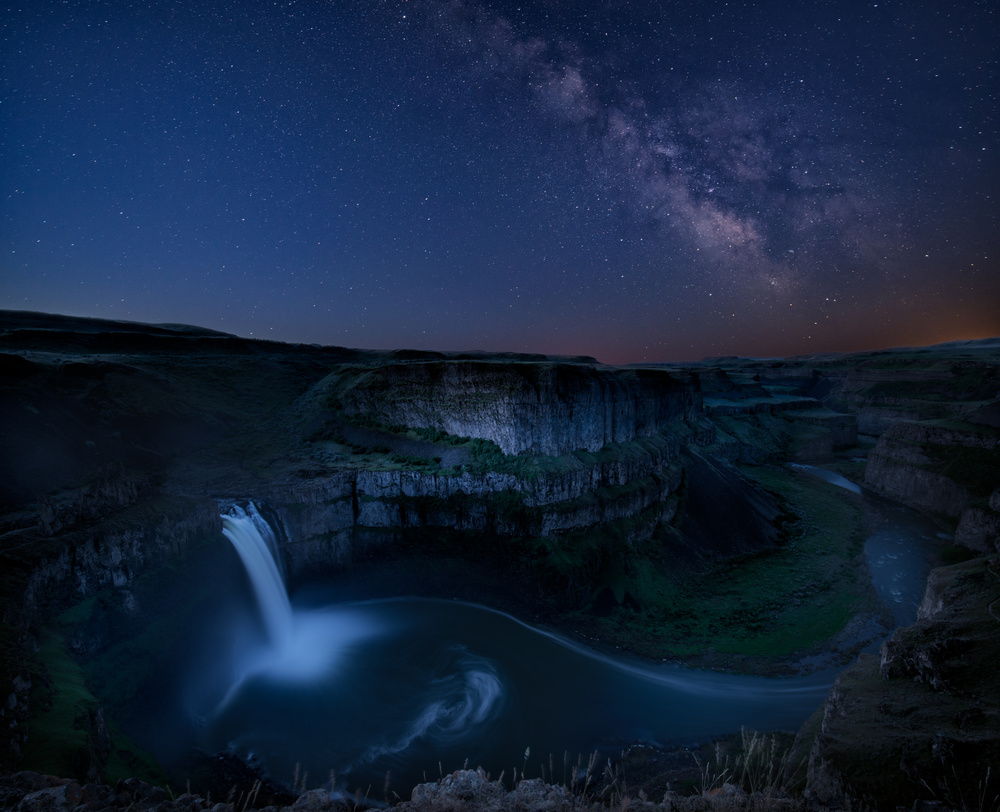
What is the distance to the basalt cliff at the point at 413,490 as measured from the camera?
35.1 ft

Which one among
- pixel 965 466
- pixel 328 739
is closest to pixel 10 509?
pixel 328 739

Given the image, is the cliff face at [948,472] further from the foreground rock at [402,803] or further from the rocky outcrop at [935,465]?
the foreground rock at [402,803]

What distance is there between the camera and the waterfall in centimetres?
1977

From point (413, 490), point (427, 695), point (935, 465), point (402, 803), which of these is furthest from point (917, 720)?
point (935, 465)

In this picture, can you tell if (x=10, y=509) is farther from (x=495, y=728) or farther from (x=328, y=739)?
(x=495, y=728)

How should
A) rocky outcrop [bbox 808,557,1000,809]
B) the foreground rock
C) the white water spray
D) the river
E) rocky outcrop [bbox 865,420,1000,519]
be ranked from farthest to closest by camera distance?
rocky outcrop [bbox 865,420,1000,519]
the white water spray
the river
rocky outcrop [bbox 808,557,1000,809]
the foreground rock

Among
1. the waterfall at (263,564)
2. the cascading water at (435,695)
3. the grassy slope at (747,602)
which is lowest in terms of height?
the cascading water at (435,695)

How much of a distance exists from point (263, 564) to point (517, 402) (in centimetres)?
1568

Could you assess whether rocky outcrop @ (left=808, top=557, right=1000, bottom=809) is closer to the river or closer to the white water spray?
the river

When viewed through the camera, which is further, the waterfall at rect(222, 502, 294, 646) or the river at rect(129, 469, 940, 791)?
the waterfall at rect(222, 502, 294, 646)

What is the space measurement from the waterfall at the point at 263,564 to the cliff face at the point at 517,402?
469 inches

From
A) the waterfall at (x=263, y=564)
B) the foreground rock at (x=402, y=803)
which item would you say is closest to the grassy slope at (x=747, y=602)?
the foreground rock at (x=402, y=803)

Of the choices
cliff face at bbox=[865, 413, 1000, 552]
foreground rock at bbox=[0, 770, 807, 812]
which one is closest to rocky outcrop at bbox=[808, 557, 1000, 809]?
foreground rock at bbox=[0, 770, 807, 812]

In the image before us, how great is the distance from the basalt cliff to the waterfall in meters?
0.89
